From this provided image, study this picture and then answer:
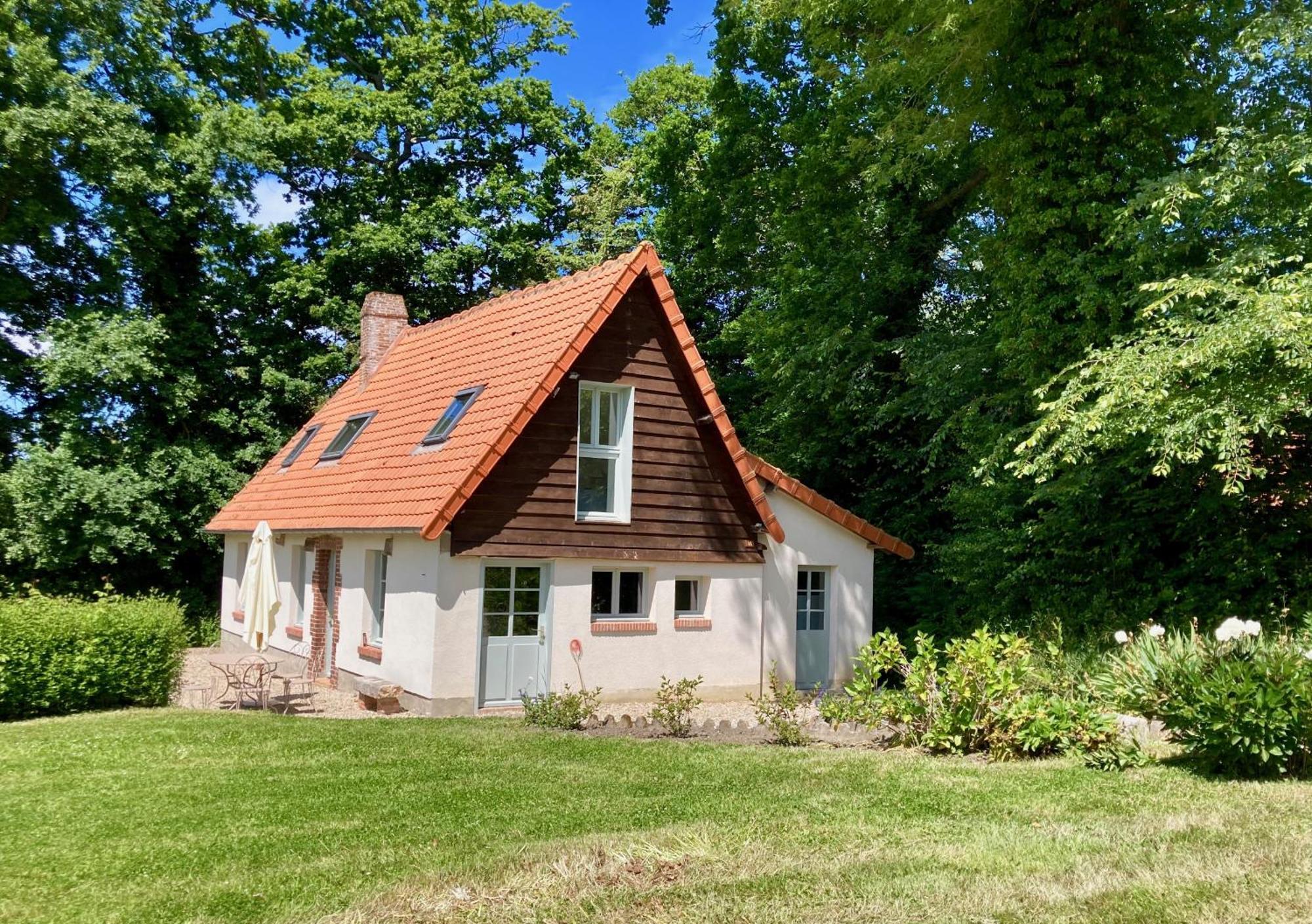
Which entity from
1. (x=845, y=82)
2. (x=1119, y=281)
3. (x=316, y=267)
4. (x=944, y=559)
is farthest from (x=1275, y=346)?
(x=316, y=267)

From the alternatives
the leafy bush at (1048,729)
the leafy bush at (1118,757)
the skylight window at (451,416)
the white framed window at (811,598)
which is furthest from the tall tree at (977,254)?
the skylight window at (451,416)

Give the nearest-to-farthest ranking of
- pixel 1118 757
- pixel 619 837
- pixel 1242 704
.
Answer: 1. pixel 619 837
2. pixel 1242 704
3. pixel 1118 757

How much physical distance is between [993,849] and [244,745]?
7.98 meters

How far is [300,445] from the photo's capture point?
23.4 metres

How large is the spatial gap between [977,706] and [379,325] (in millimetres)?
16864

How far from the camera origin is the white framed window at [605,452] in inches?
616

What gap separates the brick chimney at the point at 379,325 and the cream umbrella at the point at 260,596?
8607 millimetres

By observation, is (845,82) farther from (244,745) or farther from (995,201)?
(244,745)

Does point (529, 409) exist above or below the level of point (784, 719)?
above

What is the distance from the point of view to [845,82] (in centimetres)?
2242

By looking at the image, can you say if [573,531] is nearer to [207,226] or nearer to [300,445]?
[300,445]

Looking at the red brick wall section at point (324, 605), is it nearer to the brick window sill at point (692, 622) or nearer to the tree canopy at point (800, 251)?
the brick window sill at point (692, 622)

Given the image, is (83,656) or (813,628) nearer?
(83,656)

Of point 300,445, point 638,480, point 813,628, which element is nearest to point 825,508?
point 813,628
